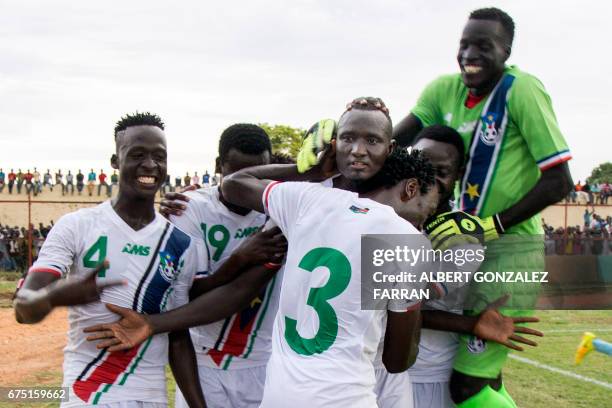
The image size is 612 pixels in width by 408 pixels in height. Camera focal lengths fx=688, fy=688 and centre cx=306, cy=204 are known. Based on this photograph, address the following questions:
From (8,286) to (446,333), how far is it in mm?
16889

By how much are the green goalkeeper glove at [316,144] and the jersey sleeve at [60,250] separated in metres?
1.18

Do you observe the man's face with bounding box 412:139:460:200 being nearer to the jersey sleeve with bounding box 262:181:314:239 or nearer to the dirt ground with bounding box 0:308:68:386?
Result: the jersey sleeve with bounding box 262:181:314:239

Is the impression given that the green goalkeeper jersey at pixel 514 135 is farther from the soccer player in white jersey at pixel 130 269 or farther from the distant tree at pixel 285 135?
the distant tree at pixel 285 135

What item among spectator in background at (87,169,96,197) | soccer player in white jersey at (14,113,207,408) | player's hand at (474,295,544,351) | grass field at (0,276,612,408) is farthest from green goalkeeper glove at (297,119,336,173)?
spectator in background at (87,169,96,197)

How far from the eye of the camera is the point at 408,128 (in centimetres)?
446

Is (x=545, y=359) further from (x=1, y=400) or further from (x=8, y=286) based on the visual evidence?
(x=8, y=286)

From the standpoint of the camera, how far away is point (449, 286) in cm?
382

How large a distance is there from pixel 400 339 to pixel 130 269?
1420 mm

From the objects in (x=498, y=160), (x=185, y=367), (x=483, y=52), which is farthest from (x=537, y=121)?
(x=185, y=367)

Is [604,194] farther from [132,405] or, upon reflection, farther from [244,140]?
[132,405]

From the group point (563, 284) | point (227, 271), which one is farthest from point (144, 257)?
point (563, 284)

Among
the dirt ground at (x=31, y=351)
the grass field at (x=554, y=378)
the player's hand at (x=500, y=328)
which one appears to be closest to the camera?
the player's hand at (x=500, y=328)

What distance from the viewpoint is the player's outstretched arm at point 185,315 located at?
3.39m

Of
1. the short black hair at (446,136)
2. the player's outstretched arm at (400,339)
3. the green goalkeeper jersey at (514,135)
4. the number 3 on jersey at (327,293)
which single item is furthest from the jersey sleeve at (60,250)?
the green goalkeeper jersey at (514,135)
